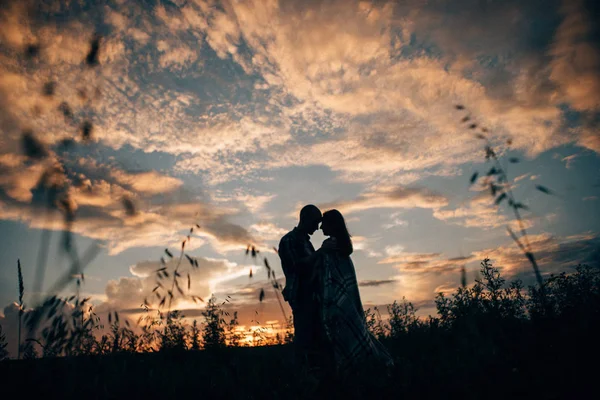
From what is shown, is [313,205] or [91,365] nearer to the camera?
[91,365]

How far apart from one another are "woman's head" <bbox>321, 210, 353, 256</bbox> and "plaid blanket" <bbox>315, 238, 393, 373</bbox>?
11 centimetres

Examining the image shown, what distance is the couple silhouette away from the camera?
143 inches

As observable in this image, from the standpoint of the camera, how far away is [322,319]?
3.71m

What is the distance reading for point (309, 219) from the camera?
4410mm

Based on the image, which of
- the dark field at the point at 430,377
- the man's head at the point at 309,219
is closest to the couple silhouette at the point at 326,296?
the man's head at the point at 309,219

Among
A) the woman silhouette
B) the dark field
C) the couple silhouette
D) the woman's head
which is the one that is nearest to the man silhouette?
the couple silhouette

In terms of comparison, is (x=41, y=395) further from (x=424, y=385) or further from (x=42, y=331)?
(x=424, y=385)

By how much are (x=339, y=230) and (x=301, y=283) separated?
776mm

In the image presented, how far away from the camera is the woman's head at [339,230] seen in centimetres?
412

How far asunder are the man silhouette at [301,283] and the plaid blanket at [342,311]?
191mm

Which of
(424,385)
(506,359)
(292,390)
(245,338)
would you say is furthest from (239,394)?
(245,338)

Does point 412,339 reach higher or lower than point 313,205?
lower

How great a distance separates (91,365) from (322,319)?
7.01 feet

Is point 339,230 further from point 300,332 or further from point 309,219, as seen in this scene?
point 300,332
